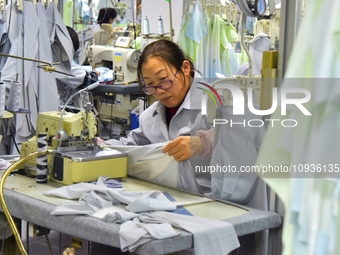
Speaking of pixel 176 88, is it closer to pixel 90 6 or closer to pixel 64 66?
pixel 64 66

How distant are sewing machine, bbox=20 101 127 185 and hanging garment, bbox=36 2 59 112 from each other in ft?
6.91

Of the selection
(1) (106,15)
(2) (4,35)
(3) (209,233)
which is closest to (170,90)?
(3) (209,233)

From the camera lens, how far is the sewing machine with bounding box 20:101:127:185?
239cm

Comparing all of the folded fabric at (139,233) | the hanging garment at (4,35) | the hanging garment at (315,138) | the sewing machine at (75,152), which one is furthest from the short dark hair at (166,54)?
the hanging garment at (4,35)

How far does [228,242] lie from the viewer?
1.86m

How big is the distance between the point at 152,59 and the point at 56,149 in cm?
60

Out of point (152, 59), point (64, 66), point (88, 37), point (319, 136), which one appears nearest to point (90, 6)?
point (88, 37)

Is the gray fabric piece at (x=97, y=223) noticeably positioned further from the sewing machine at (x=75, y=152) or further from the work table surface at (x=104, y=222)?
the sewing machine at (x=75, y=152)

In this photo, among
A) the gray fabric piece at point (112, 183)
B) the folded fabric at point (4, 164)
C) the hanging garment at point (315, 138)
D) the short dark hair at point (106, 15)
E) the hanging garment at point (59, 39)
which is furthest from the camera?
the short dark hair at point (106, 15)

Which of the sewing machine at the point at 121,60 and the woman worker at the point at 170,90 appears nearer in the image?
the woman worker at the point at 170,90

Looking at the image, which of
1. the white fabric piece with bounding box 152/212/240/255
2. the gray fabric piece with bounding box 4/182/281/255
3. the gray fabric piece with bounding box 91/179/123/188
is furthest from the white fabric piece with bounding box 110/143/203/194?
the white fabric piece with bounding box 152/212/240/255

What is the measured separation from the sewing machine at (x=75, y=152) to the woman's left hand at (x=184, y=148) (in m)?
0.25

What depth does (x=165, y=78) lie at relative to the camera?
2.67 metres

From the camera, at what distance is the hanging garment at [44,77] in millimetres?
4668
